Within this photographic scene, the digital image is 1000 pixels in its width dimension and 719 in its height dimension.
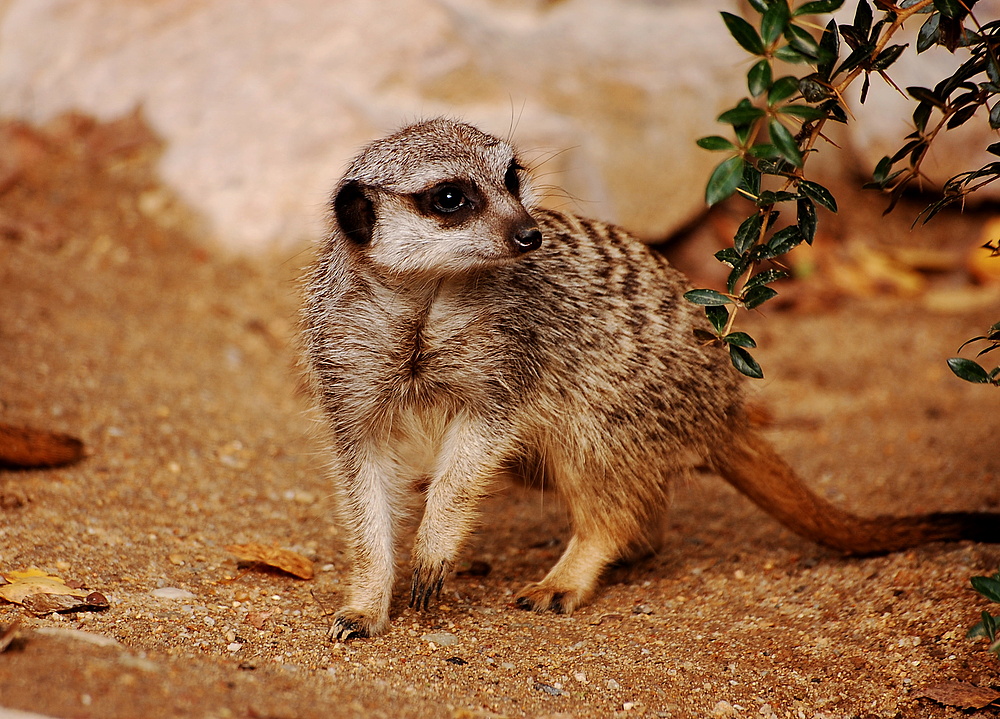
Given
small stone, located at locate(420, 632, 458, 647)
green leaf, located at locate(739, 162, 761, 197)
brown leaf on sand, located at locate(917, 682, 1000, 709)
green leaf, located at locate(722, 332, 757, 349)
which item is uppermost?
green leaf, located at locate(739, 162, 761, 197)

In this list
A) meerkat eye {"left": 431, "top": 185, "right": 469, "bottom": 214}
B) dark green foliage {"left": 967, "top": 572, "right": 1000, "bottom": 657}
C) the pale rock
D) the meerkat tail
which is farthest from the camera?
the pale rock

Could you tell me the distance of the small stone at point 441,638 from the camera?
2.53 meters

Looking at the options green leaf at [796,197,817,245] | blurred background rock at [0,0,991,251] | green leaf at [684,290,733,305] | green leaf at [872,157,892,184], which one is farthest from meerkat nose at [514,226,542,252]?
blurred background rock at [0,0,991,251]

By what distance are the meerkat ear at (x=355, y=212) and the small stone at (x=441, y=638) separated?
1071 millimetres

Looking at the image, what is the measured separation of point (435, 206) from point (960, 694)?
69.2 inches

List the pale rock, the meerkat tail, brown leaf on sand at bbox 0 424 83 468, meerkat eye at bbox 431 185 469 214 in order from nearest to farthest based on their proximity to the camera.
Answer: meerkat eye at bbox 431 185 469 214
the meerkat tail
brown leaf on sand at bbox 0 424 83 468
the pale rock

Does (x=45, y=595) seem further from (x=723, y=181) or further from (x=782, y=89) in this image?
(x=782, y=89)

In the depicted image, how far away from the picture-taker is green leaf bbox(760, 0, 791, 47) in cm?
184

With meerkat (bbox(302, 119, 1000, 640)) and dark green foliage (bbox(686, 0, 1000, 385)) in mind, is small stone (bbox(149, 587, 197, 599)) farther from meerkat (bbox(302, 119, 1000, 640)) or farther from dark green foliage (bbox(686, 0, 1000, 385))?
dark green foliage (bbox(686, 0, 1000, 385))

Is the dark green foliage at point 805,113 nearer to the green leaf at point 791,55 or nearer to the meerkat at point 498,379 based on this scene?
the green leaf at point 791,55

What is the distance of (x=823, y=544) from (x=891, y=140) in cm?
390

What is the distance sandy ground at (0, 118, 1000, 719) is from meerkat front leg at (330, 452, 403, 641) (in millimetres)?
75

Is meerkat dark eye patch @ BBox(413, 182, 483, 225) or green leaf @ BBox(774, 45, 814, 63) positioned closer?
green leaf @ BBox(774, 45, 814, 63)

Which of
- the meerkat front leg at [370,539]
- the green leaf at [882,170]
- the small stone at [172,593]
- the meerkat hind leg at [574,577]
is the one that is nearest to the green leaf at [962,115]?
the green leaf at [882,170]
